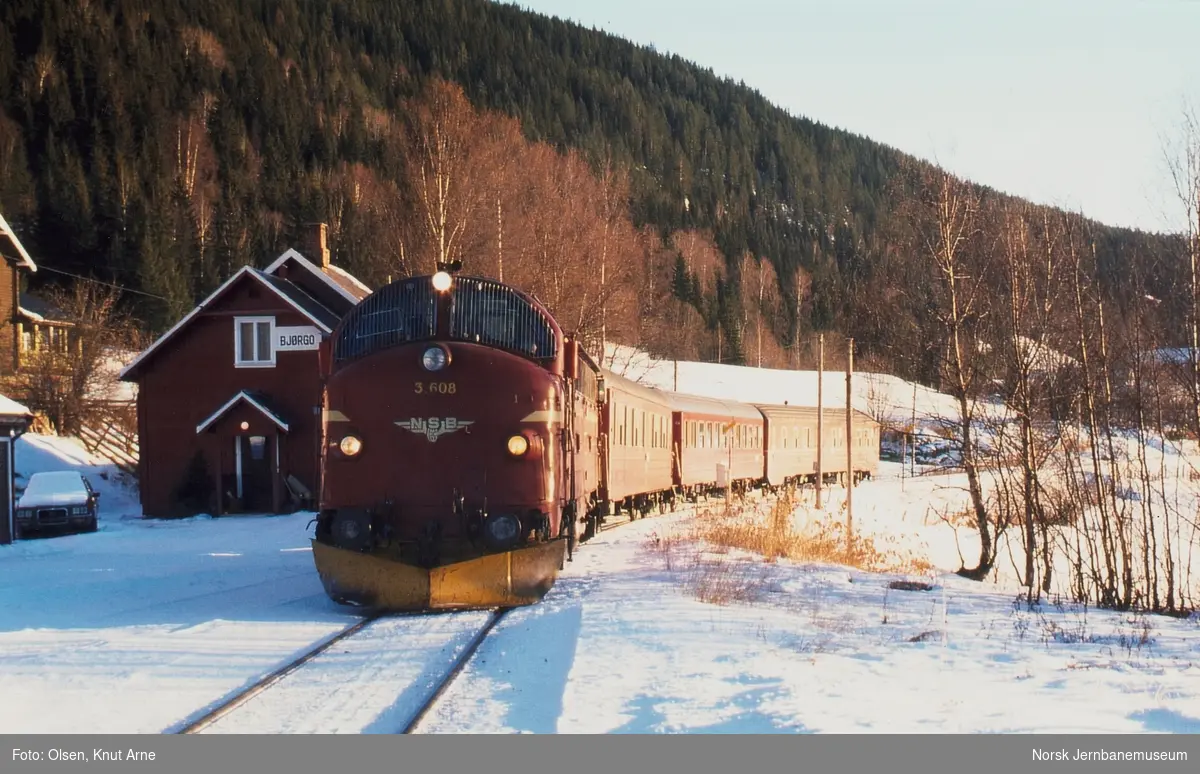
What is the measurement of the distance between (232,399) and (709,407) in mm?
13297

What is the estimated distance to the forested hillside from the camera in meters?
31.2

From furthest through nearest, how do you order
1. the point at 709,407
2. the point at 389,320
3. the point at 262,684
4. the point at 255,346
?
1. the point at 709,407
2. the point at 255,346
3. the point at 389,320
4. the point at 262,684

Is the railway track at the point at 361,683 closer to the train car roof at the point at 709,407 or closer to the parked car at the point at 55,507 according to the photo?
the parked car at the point at 55,507

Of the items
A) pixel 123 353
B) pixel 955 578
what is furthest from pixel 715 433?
pixel 123 353

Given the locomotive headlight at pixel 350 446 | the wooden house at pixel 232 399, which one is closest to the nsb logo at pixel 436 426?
the locomotive headlight at pixel 350 446

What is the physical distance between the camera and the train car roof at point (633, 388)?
61.1ft

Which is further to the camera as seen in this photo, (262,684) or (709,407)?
(709,407)

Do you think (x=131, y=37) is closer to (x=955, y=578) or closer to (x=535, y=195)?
(x=535, y=195)

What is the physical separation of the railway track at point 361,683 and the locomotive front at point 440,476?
21.1 inches

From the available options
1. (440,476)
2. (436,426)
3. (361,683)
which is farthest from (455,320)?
(361,683)

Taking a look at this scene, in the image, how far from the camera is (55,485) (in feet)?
80.3

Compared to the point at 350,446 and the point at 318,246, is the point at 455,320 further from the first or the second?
the point at 318,246

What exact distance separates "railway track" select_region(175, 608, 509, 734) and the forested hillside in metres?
10.2
